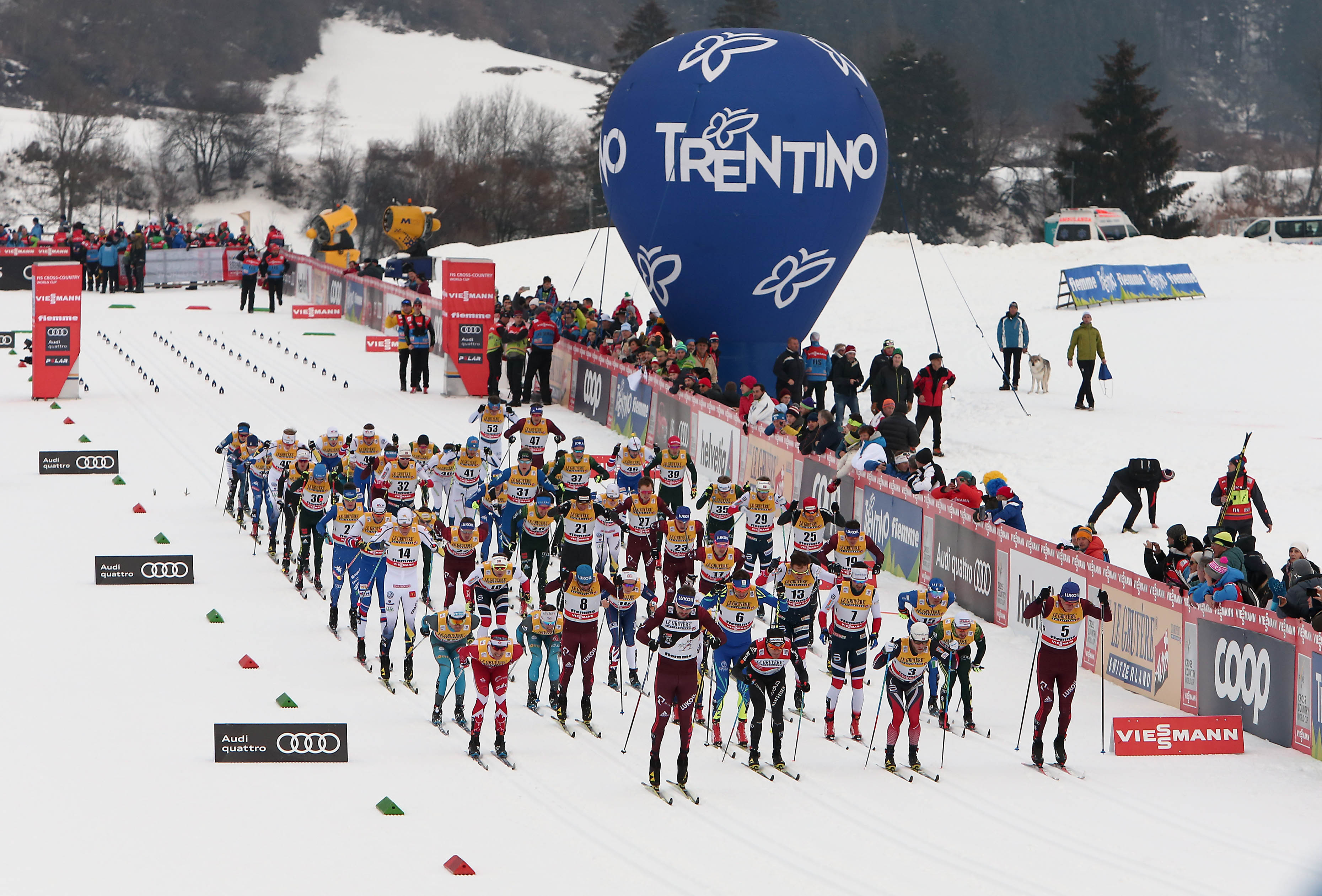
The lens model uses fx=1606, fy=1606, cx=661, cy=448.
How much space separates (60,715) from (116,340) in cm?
2530

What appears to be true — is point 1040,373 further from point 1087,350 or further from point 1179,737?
point 1179,737

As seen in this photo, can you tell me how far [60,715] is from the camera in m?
14.7

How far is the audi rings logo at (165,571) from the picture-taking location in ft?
63.2

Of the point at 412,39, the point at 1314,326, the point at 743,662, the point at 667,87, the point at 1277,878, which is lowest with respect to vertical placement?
the point at 1277,878

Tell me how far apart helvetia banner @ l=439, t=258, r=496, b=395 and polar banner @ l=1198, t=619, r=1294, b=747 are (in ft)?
60.9

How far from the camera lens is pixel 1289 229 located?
178ft

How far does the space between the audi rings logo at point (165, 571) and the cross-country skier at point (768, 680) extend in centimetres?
816

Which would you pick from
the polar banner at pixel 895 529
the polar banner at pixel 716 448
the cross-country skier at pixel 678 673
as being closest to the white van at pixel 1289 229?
the polar banner at pixel 716 448

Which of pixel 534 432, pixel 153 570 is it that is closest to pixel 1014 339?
pixel 534 432

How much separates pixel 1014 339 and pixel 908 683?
58.1ft

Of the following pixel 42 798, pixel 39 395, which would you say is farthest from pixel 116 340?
pixel 42 798

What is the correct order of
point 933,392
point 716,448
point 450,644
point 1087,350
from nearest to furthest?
point 450,644, point 716,448, point 933,392, point 1087,350

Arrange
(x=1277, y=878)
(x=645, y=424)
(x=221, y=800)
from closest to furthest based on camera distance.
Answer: (x=1277, y=878) < (x=221, y=800) < (x=645, y=424)

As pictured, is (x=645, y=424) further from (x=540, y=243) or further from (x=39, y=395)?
(x=540, y=243)
